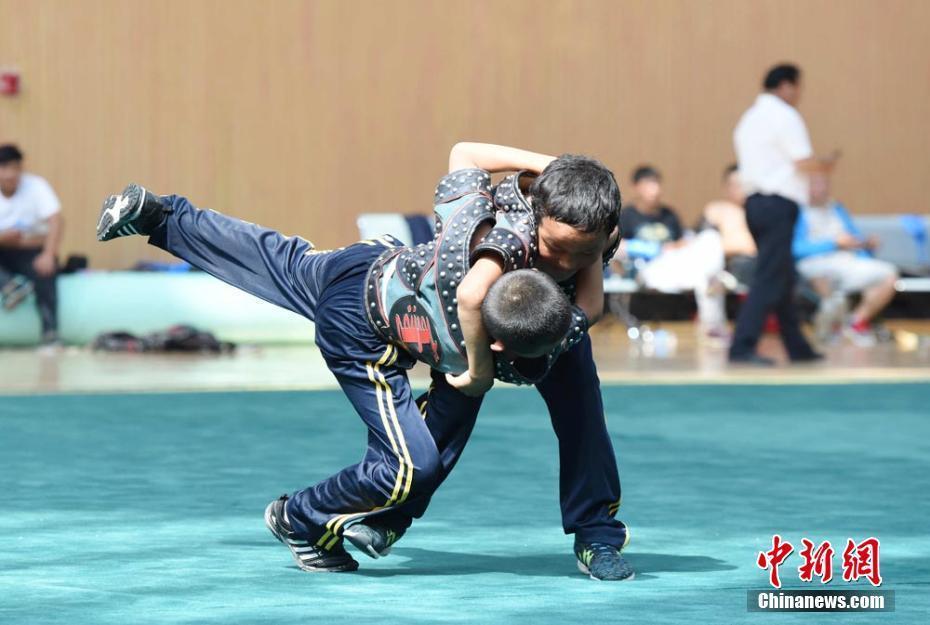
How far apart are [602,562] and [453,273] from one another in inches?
33.5

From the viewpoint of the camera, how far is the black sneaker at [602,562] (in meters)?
4.36

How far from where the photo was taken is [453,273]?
4168 millimetres

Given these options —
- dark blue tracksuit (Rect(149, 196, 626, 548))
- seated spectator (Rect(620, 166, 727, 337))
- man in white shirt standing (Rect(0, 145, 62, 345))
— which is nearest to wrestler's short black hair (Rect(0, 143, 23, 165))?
man in white shirt standing (Rect(0, 145, 62, 345))

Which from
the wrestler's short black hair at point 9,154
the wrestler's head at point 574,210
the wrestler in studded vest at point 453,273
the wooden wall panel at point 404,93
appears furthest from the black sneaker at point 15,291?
the wrestler's head at point 574,210

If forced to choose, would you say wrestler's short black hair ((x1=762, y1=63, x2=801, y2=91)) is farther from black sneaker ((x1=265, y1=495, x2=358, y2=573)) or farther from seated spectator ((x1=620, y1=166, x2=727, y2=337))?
black sneaker ((x1=265, y1=495, x2=358, y2=573))

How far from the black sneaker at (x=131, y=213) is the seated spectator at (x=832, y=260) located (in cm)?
765

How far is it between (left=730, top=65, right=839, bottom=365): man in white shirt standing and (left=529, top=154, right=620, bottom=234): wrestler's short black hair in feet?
20.0

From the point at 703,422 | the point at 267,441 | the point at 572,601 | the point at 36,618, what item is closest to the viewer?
the point at 36,618

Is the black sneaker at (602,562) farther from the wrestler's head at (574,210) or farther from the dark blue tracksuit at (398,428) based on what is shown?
the wrestler's head at (574,210)

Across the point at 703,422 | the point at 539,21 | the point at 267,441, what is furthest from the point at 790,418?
the point at 539,21

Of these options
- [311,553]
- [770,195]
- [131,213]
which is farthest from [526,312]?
[770,195]

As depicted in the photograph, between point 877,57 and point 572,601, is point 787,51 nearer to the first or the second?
point 877,57

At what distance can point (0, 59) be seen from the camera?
542 inches

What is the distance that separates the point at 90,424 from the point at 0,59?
23.7 ft
